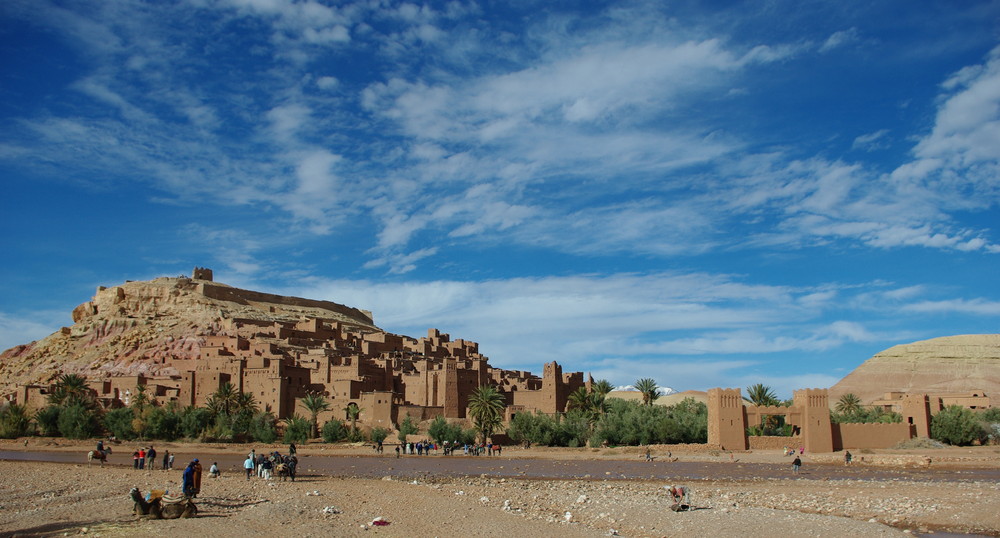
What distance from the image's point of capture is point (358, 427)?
53875 millimetres

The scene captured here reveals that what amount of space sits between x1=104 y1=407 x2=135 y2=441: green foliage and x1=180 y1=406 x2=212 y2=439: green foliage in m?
3.91

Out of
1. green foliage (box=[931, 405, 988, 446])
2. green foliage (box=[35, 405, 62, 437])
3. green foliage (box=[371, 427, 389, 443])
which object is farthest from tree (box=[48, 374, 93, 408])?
green foliage (box=[931, 405, 988, 446])

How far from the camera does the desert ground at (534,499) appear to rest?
18.8 metres

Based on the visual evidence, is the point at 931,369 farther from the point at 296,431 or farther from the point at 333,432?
the point at 296,431

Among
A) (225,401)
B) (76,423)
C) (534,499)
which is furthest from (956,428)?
(76,423)

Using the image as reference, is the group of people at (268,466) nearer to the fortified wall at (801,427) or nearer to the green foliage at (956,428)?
the fortified wall at (801,427)

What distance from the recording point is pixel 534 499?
24.4 meters

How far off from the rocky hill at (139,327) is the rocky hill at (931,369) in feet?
194

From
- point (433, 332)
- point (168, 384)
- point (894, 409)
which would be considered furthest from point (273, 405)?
point (894, 409)

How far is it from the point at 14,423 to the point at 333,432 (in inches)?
945

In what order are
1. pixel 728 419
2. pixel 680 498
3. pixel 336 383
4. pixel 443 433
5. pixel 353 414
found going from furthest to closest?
pixel 336 383, pixel 353 414, pixel 443 433, pixel 728 419, pixel 680 498

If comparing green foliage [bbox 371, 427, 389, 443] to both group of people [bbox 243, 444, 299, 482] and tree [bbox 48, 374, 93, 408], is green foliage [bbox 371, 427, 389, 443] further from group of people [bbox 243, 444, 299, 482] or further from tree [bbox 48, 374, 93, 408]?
tree [bbox 48, 374, 93, 408]

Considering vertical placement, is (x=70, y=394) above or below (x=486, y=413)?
above

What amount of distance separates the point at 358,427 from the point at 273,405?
652cm
